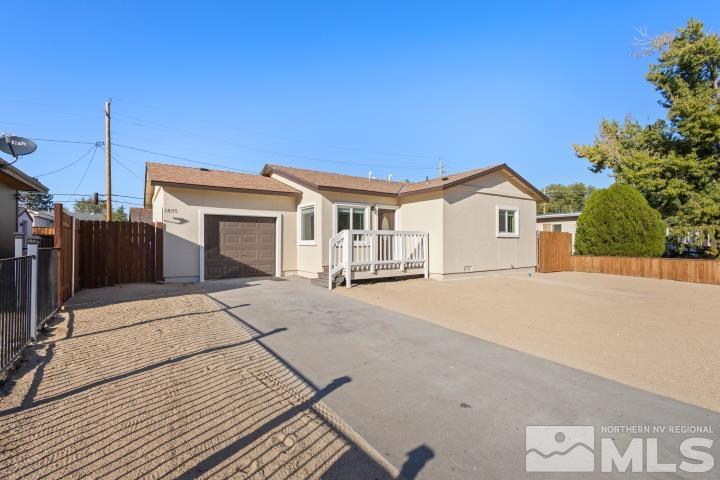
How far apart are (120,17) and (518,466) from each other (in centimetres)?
1595

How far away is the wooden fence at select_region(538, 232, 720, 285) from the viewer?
1215 cm

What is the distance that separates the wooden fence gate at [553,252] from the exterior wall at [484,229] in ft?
1.59

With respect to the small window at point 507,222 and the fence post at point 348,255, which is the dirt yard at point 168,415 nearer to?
the fence post at point 348,255

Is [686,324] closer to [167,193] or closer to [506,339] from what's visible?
[506,339]

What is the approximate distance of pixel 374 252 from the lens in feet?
34.3

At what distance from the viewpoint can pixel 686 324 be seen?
246 inches

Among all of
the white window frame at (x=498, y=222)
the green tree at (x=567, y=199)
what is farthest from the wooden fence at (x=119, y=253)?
the green tree at (x=567, y=199)

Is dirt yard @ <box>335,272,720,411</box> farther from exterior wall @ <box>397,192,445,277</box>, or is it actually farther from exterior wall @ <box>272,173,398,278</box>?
exterior wall @ <box>272,173,398,278</box>

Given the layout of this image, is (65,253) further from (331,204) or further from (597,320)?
(597,320)

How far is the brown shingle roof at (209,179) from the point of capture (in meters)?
10.3

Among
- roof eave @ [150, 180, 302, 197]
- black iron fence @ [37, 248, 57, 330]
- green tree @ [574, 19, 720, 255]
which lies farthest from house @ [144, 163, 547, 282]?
green tree @ [574, 19, 720, 255]

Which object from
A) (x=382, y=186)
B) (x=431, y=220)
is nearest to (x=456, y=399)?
(x=431, y=220)

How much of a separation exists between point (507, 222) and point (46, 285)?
1384 centimetres

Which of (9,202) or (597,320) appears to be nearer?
(597,320)
